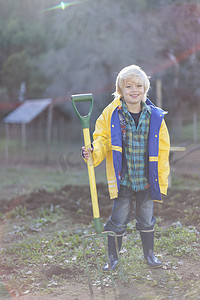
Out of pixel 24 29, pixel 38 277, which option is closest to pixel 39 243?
pixel 38 277

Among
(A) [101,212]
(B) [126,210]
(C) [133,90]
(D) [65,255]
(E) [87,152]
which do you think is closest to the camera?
(E) [87,152]

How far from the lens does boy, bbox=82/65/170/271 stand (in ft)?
9.94

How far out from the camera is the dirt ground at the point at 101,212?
→ 2.91 metres

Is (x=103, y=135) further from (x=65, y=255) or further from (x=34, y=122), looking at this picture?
(x=34, y=122)

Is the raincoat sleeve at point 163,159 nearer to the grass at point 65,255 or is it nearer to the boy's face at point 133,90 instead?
the boy's face at point 133,90

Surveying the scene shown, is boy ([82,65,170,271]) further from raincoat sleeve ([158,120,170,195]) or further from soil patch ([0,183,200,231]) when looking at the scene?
soil patch ([0,183,200,231])

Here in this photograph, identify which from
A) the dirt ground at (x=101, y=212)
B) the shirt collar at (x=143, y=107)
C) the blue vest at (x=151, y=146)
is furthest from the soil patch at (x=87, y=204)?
the shirt collar at (x=143, y=107)

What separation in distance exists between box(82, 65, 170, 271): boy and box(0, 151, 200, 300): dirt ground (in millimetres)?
355

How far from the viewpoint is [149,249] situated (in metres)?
3.32

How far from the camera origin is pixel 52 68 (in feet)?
69.1

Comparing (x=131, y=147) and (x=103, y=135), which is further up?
(x=103, y=135)

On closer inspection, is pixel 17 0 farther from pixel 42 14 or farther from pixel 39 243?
pixel 39 243

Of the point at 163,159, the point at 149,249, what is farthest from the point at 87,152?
the point at 149,249

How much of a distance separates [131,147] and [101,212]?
7.88 ft
